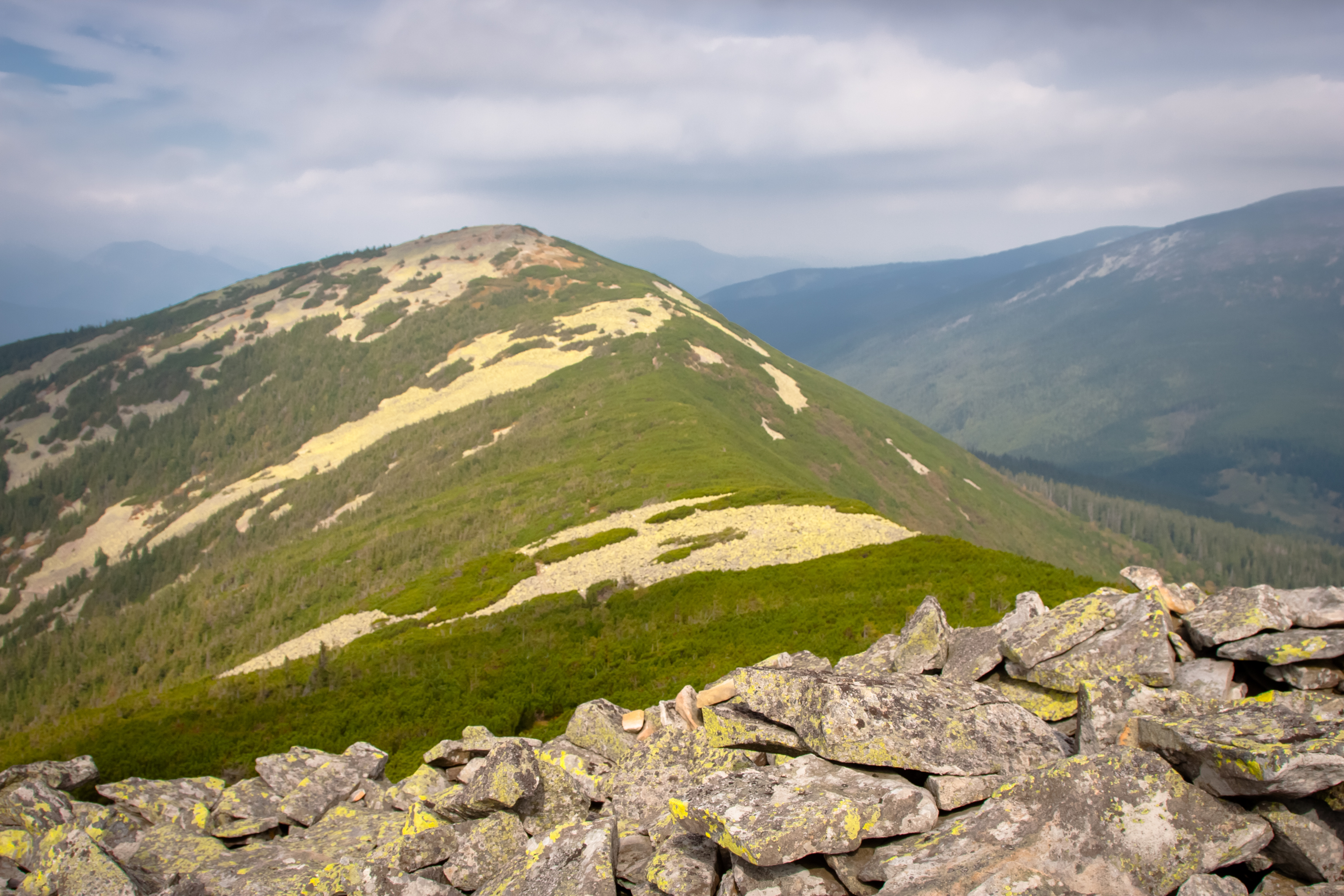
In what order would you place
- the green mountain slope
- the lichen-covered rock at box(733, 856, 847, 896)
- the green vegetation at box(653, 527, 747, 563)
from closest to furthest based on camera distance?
1. the lichen-covered rock at box(733, 856, 847, 896)
2. the green mountain slope
3. the green vegetation at box(653, 527, 747, 563)

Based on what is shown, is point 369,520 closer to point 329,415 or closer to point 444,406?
point 444,406

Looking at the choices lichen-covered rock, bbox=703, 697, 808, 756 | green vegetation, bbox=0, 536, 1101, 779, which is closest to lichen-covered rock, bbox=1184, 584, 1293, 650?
lichen-covered rock, bbox=703, 697, 808, 756

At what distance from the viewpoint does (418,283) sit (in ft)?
571

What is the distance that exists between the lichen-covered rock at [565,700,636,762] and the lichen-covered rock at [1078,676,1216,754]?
373 inches

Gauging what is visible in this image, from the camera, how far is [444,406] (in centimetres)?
11200

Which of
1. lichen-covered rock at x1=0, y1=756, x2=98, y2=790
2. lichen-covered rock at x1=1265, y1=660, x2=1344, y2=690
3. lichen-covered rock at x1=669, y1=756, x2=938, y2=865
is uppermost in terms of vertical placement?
lichen-covered rock at x1=1265, y1=660, x2=1344, y2=690

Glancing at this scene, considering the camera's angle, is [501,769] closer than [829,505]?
Yes

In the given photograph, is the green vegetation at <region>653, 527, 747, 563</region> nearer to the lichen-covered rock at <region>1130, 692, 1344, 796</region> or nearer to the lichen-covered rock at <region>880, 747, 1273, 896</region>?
the lichen-covered rock at <region>1130, 692, 1344, 796</region>

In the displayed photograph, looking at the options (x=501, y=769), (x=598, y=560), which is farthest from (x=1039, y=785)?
(x=598, y=560)

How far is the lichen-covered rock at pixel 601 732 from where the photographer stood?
54.7 feet

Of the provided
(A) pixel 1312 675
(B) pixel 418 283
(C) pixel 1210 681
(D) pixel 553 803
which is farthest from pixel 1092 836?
(B) pixel 418 283

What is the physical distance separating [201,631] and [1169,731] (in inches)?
2861

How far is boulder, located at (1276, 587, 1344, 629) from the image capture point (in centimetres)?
1280

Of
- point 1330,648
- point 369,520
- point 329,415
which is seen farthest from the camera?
point 329,415
